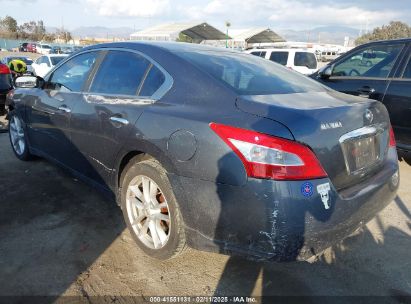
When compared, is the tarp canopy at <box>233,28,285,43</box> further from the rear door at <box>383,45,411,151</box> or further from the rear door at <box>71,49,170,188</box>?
A: the rear door at <box>71,49,170,188</box>

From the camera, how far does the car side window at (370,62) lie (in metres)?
4.77

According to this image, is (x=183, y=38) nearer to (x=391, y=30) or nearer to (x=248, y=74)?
(x=391, y=30)

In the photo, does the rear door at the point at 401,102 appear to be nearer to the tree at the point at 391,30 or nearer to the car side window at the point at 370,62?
the car side window at the point at 370,62

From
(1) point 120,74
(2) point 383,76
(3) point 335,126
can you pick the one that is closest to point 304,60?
(2) point 383,76

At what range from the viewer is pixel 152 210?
108 inches

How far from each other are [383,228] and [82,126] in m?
2.91

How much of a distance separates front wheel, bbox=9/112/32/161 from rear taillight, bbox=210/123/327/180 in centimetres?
355

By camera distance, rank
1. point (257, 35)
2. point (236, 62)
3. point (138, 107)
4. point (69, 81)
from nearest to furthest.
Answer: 1. point (138, 107)
2. point (236, 62)
3. point (69, 81)
4. point (257, 35)

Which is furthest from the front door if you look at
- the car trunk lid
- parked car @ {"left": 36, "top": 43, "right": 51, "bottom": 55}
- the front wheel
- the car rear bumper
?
parked car @ {"left": 36, "top": 43, "right": 51, "bottom": 55}

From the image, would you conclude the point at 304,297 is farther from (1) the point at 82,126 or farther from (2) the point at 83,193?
(2) the point at 83,193

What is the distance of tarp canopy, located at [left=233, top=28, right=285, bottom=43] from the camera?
1577 inches

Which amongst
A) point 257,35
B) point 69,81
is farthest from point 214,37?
point 69,81

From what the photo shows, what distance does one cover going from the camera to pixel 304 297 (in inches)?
95.3

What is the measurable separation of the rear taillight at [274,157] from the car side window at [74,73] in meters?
2.05
